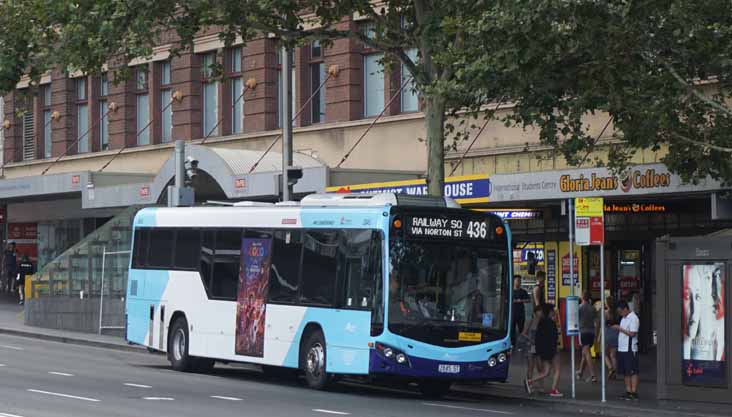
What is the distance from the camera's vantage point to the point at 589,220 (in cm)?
2336

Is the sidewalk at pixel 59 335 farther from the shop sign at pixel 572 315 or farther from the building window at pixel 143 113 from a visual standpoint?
the shop sign at pixel 572 315

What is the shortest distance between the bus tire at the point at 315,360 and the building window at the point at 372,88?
1506cm

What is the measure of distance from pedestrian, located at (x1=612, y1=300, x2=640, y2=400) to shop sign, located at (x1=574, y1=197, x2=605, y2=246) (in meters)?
1.48

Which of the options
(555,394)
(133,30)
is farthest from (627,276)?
(133,30)

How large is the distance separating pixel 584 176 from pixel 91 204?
19950mm

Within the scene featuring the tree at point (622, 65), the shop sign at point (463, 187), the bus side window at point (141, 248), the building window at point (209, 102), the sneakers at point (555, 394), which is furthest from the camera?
the building window at point (209, 102)

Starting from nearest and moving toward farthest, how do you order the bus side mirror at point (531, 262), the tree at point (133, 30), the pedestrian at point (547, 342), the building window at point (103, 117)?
the tree at point (133, 30)
the pedestrian at point (547, 342)
the bus side mirror at point (531, 262)
the building window at point (103, 117)

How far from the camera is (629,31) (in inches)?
786

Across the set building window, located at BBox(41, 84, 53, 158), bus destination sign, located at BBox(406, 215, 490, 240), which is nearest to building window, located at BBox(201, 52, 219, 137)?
building window, located at BBox(41, 84, 53, 158)

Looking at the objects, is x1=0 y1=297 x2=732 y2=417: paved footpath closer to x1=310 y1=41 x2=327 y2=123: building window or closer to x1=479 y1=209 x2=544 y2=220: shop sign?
x1=479 y1=209 x2=544 y2=220: shop sign

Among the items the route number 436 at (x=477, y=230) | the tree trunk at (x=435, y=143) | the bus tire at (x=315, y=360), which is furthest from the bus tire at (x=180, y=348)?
the route number 436 at (x=477, y=230)

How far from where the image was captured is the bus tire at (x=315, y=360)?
23.9 meters

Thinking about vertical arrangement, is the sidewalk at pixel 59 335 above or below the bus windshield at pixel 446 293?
below

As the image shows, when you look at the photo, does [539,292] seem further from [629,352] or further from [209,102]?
[209,102]
